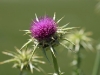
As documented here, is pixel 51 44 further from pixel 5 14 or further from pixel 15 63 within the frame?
pixel 5 14

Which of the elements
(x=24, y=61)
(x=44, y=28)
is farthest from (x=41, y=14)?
(x=44, y=28)

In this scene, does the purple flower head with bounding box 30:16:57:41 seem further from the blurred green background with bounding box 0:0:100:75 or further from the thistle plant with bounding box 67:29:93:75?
the blurred green background with bounding box 0:0:100:75

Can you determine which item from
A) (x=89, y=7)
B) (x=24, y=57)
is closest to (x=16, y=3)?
(x=89, y=7)

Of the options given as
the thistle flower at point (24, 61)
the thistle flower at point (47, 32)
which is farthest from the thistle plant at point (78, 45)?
the thistle flower at point (47, 32)

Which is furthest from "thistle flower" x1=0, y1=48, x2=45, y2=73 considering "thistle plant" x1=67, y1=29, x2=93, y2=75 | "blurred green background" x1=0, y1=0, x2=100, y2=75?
"blurred green background" x1=0, y1=0, x2=100, y2=75

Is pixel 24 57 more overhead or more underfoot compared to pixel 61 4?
more underfoot

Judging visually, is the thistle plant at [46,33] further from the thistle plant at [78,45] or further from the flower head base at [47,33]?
the thistle plant at [78,45]
